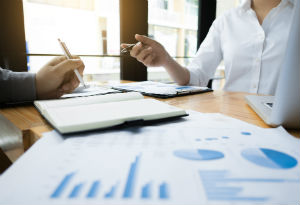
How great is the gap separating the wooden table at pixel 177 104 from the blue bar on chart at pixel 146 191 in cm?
21

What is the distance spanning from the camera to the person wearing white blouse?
0.99 metres

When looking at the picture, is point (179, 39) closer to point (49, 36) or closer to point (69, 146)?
point (49, 36)

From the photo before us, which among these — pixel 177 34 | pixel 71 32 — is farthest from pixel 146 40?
pixel 177 34

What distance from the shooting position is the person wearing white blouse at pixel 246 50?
3.25 feet

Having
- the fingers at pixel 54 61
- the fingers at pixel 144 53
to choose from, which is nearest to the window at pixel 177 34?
the fingers at pixel 144 53

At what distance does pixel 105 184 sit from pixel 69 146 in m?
0.11

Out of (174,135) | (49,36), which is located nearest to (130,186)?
(174,135)

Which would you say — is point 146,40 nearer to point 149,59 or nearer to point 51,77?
point 149,59

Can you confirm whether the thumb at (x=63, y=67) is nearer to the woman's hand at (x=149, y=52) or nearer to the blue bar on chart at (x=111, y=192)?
the woman's hand at (x=149, y=52)

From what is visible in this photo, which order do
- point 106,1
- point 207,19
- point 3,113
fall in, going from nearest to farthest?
point 3,113 < point 106,1 < point 207,19

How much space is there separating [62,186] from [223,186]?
0.15 meters

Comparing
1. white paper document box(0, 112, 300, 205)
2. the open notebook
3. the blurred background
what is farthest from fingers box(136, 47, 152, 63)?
white paper document box(0, 112, 300, 205)

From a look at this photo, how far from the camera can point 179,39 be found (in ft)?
8.15

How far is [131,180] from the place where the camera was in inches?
8.1
